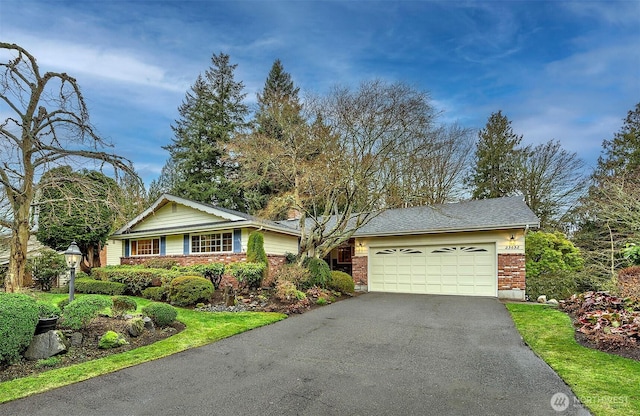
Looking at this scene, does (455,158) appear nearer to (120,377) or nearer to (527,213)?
(527,213)

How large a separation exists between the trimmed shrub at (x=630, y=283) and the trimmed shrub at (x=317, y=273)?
327 inches

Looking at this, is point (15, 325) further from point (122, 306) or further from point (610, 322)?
point (610, 322)

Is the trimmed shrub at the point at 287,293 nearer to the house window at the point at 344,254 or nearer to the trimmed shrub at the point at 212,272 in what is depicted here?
the trimmed shrub at the point at 212,272

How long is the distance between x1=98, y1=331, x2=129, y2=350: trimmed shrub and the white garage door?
1085 centimetres

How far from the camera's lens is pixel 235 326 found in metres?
7.88

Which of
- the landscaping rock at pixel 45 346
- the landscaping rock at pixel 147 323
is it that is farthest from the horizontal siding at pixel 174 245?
the landscaping rock at pixel 45 346

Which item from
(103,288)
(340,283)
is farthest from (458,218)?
(103,288)

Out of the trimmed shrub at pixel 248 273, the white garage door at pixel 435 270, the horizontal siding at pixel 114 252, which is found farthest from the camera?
the horizontal siding at pixel 114 252

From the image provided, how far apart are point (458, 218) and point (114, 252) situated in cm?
1680

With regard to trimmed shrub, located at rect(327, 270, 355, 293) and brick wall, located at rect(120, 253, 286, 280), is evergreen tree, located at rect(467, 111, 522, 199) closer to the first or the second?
trimmed shrub, located at rect(327, 270, 355, 293)

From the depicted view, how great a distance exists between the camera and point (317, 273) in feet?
41.6

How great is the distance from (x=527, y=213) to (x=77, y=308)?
14105 millimetres

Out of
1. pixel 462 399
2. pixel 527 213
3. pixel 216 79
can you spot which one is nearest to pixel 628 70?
pixel 527 213

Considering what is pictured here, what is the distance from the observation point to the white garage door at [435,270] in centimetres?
1335
